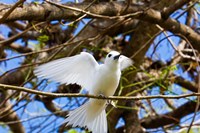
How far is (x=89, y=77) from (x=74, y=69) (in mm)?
81

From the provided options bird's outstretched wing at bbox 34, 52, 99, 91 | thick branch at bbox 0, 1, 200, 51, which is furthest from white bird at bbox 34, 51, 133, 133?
thick branch at bbox 0, 1, 200, 51

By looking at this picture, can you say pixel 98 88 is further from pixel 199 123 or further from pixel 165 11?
pixel 199 123

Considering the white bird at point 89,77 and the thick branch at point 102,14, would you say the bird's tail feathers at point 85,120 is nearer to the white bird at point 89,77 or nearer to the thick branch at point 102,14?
the white bird at point 89,77

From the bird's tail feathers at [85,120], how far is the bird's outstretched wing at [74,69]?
0.11 metres

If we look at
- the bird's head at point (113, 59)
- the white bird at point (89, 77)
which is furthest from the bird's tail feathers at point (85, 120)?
the bird's head at point (113, 59)

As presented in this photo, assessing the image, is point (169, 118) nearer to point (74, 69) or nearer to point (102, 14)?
point (102, 14)

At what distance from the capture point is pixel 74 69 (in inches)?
87.9

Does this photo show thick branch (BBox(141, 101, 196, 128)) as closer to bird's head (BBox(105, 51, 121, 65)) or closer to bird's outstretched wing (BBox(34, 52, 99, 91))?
bird's outstretched wing (BBox(34, 52, 99, 91))

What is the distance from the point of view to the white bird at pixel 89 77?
208cm

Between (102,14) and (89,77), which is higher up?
(102,14)

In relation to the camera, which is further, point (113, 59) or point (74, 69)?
point (74, 69)

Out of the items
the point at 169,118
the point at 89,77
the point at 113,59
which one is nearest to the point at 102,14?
the point at 89,77

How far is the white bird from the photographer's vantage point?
208cm

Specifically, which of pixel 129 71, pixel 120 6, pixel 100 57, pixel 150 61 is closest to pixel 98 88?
pixel 120 6
